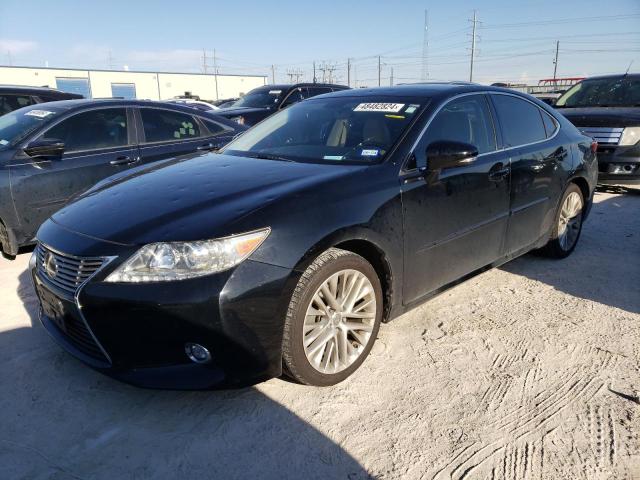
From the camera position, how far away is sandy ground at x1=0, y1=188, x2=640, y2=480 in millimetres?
2127

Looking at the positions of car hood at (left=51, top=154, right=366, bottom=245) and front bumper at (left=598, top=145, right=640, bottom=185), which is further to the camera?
front bumper at (left=598, top=145, right=640, bottom=185)

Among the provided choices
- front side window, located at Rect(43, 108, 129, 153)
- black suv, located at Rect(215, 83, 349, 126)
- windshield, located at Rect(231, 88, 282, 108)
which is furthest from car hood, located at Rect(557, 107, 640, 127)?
front side window, located at Rect(43, 108, 129, 153)

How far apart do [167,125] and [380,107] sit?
3102 millimetres

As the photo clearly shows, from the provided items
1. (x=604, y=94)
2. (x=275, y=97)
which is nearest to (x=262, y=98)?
(x=275, y=97)

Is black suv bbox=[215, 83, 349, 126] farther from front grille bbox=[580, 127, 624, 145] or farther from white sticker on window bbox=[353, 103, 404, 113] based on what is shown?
white sticker on window bbox=[353, 103, 404, 113]

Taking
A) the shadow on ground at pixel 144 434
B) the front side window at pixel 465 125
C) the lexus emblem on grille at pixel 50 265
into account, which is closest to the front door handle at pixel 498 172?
the front side window at pixel 465 125

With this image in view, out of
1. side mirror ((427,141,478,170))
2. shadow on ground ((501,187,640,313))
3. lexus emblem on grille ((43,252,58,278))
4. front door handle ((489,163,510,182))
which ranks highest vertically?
side mirror ((427,141,478,170))

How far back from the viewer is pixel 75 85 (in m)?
51.6

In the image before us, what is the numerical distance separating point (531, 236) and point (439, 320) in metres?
1.28

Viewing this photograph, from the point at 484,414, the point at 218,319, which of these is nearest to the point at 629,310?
the point at 484,414

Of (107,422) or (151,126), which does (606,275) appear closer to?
(107,422)

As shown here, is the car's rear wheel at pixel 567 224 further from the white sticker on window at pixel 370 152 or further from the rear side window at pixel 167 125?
the rear side window at pixel 167 125

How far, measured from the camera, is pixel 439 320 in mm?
3482

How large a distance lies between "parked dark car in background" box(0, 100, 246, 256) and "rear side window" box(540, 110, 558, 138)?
2.88m
